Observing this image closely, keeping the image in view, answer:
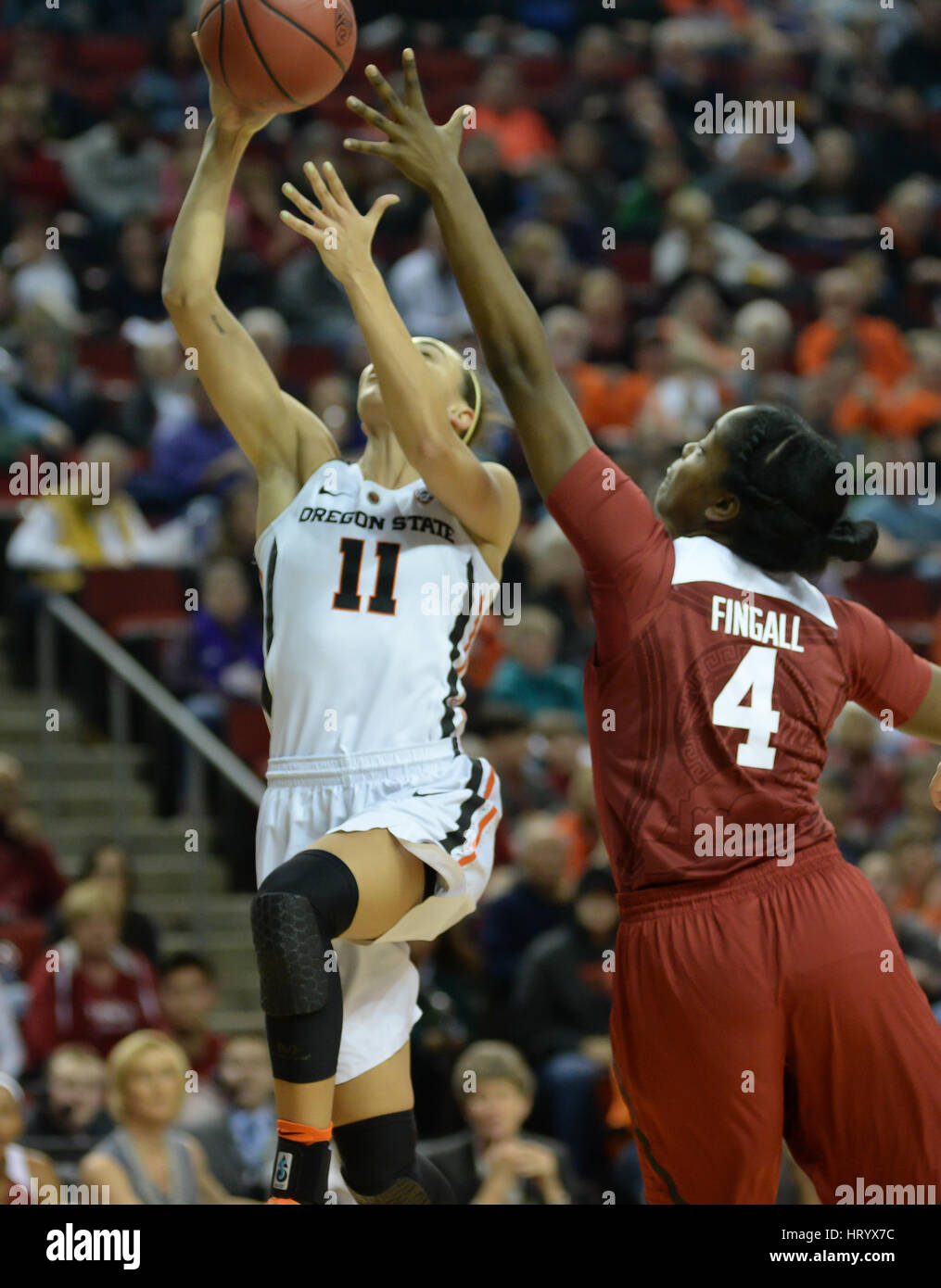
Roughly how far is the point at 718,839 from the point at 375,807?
2.83ft

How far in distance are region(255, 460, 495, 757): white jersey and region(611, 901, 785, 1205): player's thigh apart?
0.92 metres

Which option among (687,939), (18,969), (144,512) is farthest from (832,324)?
(687,939)

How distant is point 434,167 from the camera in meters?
3.75

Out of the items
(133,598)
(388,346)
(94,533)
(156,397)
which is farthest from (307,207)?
A: (156,397)

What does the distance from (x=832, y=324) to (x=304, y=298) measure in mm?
3603

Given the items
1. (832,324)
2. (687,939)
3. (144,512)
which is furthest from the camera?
(832,324)

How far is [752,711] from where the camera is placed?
379cm

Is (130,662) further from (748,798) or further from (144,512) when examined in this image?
(748,798)

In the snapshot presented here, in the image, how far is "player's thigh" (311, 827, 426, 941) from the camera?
13.1 ft

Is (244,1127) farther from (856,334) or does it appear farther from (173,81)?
(173,81)

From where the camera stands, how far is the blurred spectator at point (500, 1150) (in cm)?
635

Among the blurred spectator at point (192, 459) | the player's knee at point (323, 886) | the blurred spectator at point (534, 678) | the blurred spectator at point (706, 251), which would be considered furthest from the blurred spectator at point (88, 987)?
the blurred spectator at point (706, 251)

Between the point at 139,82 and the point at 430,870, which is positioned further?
the point at 139,82

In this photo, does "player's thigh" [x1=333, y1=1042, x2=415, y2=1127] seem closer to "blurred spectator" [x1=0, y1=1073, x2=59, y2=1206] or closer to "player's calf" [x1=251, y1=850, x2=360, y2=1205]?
"player's calf" [x1=251, y1=850, x2=360, y2=1205]
